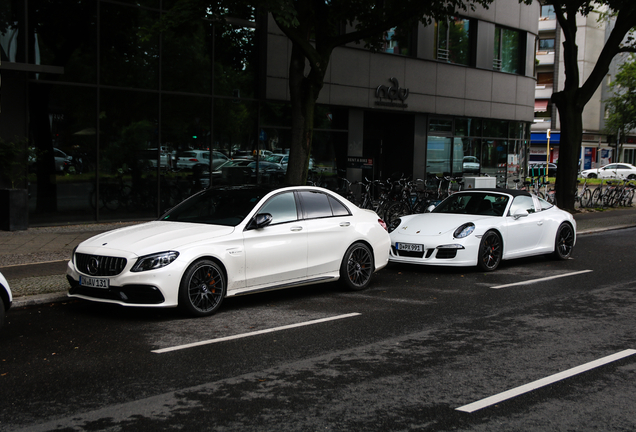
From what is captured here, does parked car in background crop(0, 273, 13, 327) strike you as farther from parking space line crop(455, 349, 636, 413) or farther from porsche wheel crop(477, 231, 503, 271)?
porsche wheel crop(477, 231, 503, 271)

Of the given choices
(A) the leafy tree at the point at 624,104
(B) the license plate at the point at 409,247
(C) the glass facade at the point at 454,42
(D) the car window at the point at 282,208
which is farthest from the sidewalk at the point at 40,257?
(A) the leafy tree at the point at 624,104

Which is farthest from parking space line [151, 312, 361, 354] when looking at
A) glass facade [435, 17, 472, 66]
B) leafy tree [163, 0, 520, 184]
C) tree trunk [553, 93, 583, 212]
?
glass facade [435, 17, 472, 66]

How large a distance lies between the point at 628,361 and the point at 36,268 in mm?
8276

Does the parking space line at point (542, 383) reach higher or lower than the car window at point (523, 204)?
lower

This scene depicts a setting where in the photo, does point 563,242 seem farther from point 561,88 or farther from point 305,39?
point 561,88

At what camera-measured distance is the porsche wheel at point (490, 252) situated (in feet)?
35.9

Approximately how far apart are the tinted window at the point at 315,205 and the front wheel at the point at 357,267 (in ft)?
2.06

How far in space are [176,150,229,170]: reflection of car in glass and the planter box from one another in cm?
432

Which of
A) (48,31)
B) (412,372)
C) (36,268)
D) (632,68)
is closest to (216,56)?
(48,31)

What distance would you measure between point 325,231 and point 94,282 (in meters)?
3.02

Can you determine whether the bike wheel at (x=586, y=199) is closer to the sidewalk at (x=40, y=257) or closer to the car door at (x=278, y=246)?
the sidewalk at (x=40, y=257)

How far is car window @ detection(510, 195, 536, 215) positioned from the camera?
11785 millimetres

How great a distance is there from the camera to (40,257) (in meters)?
11.2

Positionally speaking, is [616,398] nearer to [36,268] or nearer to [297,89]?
[36,268]
